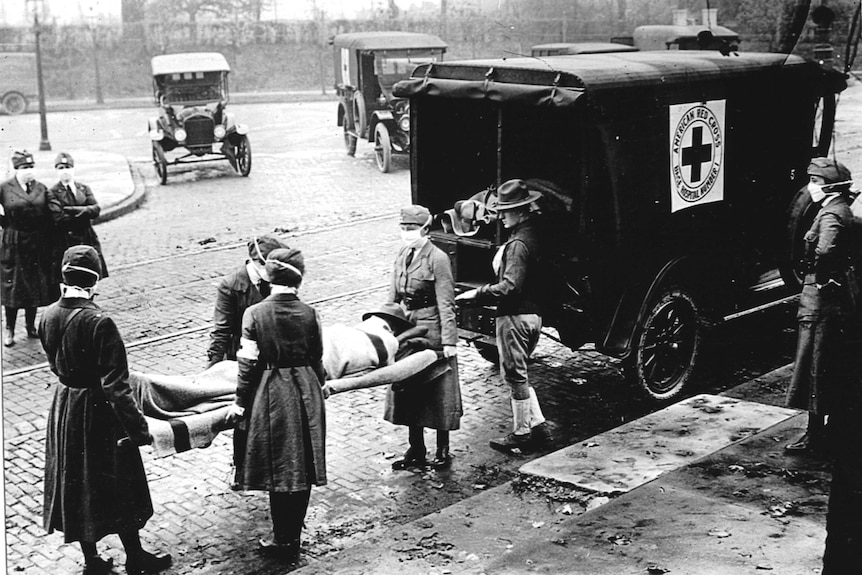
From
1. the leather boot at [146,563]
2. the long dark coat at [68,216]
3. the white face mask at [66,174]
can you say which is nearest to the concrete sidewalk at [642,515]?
the leather boot at [146,563]

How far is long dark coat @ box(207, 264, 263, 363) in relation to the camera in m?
6.08

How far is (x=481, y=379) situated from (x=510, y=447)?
1.58m

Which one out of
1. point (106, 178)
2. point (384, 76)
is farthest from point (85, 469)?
point (384, 76)

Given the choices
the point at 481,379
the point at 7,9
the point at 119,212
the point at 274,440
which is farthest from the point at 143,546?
the point at 119,212

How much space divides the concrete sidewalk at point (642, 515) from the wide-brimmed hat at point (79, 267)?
6.31 feet

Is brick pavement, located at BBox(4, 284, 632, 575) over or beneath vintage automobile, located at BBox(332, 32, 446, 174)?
beneath

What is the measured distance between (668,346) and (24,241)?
6.26 metres

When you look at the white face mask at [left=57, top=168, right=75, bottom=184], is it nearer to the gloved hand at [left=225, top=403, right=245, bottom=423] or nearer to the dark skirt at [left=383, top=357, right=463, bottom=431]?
the dark skirt at [left=383, top=357, right=463, bottom=431]

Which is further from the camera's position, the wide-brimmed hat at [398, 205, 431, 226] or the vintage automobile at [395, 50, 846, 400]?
the vintage automobile at [395, 50, 846, 400]

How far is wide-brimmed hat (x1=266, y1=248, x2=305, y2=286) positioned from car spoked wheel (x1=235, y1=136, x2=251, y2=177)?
14247 mm

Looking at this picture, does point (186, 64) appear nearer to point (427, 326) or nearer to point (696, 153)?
point (696, 153)

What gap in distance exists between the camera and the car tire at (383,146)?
19.5 m

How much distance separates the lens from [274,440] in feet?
17.3

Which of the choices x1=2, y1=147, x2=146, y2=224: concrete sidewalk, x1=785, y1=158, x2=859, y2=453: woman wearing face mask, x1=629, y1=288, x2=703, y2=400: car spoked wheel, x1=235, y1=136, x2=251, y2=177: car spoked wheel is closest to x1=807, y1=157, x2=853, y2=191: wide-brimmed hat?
x1=785, y1=158, x2=859, y2=453: woman wearing face mask
